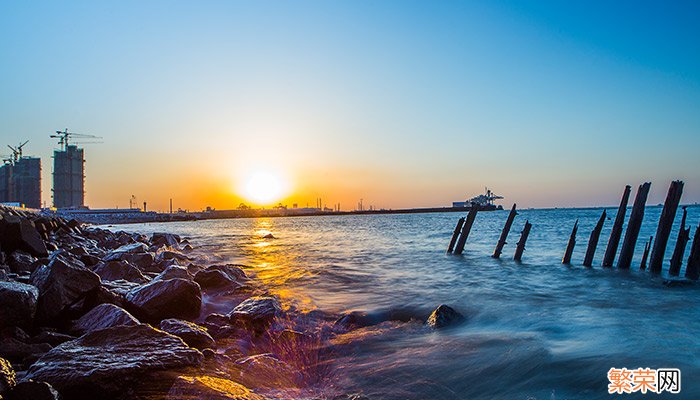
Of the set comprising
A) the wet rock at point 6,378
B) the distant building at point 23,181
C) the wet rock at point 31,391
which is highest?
the distant building at point 23,181

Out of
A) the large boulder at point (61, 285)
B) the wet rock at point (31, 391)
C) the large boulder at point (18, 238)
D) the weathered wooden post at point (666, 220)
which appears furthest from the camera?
the weathered wooden post at point (666, 220)

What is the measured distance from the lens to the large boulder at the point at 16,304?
4875 mm

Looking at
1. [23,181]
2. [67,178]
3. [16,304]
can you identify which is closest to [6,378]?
[16,304]

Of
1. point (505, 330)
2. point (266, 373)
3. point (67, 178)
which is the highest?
point (67, 178)

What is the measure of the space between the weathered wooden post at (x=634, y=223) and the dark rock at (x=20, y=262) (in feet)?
61.0

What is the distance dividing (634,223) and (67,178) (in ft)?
553

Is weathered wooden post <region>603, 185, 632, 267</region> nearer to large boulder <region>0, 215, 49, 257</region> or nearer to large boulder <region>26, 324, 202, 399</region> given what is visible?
large boulder <region>26, 324, 202, 399</region>

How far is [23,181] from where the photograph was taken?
12369 centimetres

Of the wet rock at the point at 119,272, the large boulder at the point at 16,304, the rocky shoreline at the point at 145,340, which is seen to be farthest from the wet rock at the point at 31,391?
the wet rock at the point at 119,272

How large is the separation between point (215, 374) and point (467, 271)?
13293 millimetres

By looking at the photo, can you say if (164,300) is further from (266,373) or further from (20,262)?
(20,262)

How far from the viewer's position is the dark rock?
9070mm

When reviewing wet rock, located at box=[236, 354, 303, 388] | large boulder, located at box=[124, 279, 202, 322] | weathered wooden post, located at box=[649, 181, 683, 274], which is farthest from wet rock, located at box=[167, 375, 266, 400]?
weathered wooden post, located at box=[649, 181, 683, 274]

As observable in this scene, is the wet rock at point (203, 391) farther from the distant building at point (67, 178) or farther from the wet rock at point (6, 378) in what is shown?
the distant building at point (67, 178)
